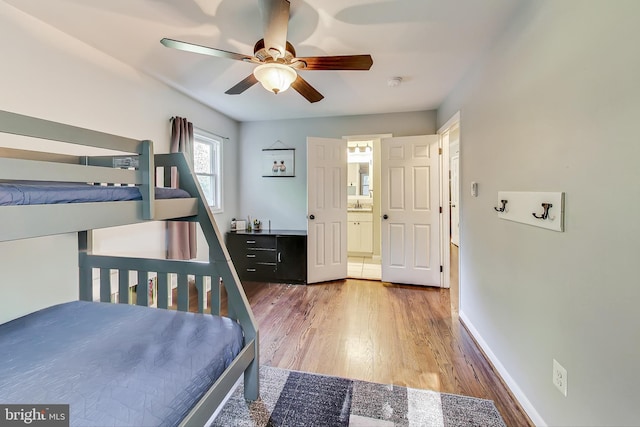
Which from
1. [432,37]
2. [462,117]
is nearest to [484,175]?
[462,117]

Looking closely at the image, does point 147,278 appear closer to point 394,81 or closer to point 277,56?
point 277,56

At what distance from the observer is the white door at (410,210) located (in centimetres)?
359

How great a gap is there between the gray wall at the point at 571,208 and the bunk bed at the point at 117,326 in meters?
1.54

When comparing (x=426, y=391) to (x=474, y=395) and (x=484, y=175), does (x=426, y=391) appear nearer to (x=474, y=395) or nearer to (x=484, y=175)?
(x=474, y=395)

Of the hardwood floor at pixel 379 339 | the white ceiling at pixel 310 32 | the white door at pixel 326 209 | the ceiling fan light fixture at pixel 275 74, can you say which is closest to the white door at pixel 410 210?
the hardwood floor at pixel 379 339

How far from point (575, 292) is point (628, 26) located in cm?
104

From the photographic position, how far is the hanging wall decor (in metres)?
4.28

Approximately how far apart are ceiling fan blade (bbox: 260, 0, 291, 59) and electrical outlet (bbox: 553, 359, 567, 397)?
2.24 m

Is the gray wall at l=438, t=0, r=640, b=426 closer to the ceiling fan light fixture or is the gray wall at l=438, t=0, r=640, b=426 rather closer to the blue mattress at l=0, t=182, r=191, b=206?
the ceiling fan light fixture

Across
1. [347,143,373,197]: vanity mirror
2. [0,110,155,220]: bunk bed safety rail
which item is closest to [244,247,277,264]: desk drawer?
[347,143,373,197]: vanity mirror

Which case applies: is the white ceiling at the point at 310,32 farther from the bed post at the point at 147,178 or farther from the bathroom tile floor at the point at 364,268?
the bathroom tile floor at the point at 364,268

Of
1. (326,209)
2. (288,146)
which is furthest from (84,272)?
(288,146)

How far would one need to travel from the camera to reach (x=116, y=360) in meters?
1.10

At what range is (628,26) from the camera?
95cm
